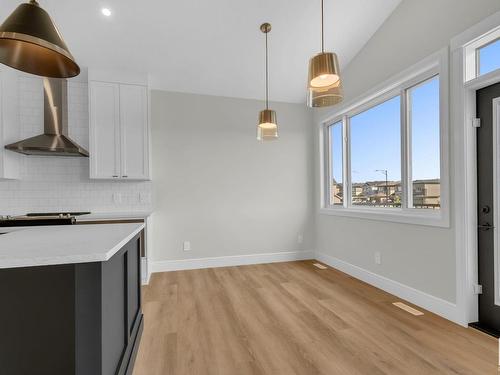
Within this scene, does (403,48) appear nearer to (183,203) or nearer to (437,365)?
(437,365)

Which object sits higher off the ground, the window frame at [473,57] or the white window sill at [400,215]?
the window frame at [473,57]

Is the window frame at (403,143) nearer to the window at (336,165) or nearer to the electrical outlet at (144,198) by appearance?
the window at (336,165)

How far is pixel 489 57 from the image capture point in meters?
2.20

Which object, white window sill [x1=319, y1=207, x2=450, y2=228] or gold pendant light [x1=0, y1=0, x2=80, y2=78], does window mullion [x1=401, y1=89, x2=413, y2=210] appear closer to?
white window sill [x1=319, y1=207, x2=450, y2=228]

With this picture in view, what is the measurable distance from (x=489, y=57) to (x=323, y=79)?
59.0 inches

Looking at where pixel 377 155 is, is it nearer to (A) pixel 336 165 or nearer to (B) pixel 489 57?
(A) pixel 336 165

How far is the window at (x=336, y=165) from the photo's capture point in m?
4.29

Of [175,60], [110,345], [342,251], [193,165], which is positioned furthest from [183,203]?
[110,345]

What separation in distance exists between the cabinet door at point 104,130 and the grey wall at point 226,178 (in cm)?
57

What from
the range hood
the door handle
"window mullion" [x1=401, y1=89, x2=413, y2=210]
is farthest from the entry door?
the range hood

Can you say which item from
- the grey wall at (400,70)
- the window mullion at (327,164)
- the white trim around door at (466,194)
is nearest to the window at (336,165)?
the window mullion at (327,164)

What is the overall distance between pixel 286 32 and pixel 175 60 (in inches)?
59.7

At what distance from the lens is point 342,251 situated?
3.97m

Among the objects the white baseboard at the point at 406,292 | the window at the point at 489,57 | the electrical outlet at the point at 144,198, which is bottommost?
the white baseboard at the point at 406,292
